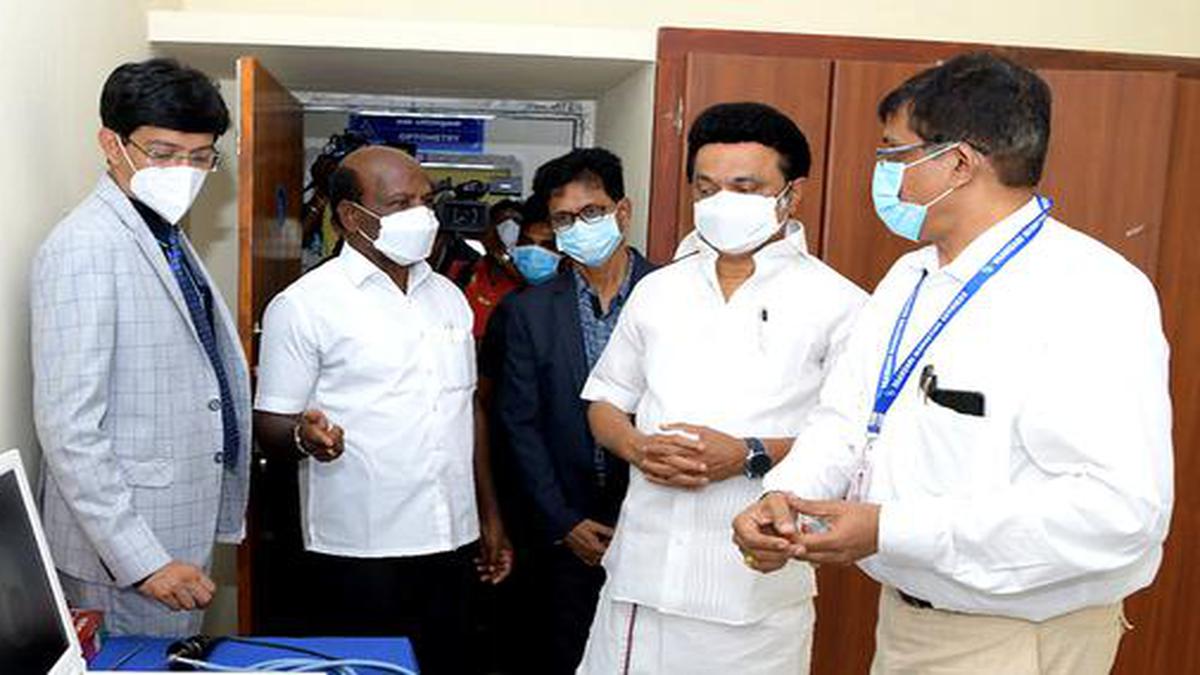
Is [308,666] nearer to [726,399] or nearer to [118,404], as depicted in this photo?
[118,404]

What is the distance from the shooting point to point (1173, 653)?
109 inches

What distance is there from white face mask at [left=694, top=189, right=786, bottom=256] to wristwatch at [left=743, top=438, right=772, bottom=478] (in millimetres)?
376

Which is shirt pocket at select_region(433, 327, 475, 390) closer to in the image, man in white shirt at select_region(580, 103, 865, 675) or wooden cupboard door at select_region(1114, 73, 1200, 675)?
man in white shirt at select_region(580, 103, 865, 675)

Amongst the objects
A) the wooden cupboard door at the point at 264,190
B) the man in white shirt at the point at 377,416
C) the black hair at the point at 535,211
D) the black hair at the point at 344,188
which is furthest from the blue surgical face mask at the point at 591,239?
the wooden cupboard door at the point at 264,190

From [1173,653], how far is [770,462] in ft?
5.71

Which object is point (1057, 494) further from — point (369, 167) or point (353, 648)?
point (369, 167)

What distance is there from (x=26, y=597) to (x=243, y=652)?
449mm

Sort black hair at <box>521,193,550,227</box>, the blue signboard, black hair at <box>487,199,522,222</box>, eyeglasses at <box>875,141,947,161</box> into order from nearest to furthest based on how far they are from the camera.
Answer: eyeglasses at <box>875,141,947,161</box> < black hair at <box>521,193,550,227</box> < black hair at <box>487,199,522,222</box> < the blue signboard

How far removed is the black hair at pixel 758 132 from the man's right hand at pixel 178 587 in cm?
117

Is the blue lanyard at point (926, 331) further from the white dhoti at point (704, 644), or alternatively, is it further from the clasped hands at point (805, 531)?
the white dhoti at point (704, 644)

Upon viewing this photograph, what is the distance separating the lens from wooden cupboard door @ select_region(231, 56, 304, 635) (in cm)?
228

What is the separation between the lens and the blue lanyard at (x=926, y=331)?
1.34 meters

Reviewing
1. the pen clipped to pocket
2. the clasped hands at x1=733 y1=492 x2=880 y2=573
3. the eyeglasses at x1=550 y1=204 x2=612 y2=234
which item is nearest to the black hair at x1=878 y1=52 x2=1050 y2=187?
the pen clipped to pocket

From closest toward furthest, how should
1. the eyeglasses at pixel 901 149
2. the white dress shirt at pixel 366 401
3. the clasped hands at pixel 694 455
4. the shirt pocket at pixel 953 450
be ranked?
the shirt pocket at pixel 953 450, the eyeglasses at pixel 901 149, the clasped hands at pixel 694 455, the white dress shirt at pixel 366 401
